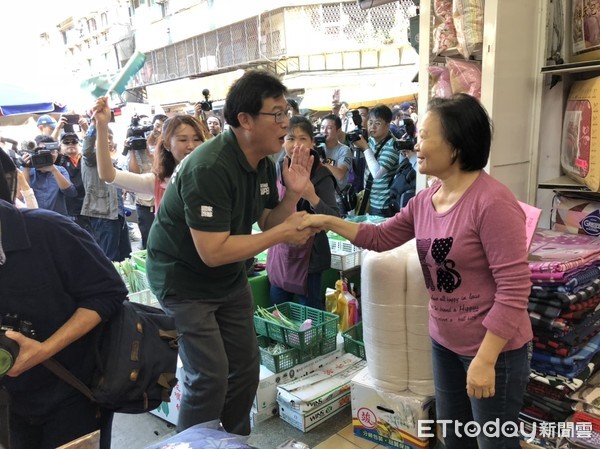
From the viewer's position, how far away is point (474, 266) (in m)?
1.43

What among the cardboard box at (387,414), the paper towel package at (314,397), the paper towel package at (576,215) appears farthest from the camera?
the paper towel package at (314,397)

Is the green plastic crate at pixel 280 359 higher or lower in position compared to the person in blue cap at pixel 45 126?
lower

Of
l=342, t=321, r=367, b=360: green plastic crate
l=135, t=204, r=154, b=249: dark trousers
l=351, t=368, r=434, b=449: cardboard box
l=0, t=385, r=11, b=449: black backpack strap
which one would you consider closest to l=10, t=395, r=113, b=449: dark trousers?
l=0, t=385, r=11, b=449: black backpack strap

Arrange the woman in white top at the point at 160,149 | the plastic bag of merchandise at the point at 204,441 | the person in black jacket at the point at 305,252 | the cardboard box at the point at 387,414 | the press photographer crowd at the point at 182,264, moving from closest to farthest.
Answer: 1. the plastic bag of merchandise at the point at 204,441
2. the press photographer crowd at the point at 182,264
3. the cardboard box at the point at 387,414
4. the woman in white top at the point at 160,149
5. the person in black jacket at the point at 305,252

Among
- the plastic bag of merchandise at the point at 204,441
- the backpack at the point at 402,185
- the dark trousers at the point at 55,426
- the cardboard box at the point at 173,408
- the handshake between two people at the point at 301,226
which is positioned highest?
the handshake between two people at the point at 301,226

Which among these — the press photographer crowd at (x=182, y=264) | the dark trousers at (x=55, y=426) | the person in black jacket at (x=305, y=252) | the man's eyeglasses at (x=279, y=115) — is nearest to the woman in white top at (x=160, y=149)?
the press photographer crowd at (x=182, y=264)

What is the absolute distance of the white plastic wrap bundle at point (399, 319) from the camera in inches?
89.1

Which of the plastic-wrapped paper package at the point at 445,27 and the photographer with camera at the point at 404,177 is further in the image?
the photographer with camera at the point at 404,177

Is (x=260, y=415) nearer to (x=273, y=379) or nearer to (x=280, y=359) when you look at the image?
(x=273, y=379)

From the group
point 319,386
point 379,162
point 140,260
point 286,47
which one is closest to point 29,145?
point 140,260

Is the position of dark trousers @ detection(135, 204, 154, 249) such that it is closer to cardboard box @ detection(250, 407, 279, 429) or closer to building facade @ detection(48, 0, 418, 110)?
cardboard box @ detection(250, 407, 279, 429)

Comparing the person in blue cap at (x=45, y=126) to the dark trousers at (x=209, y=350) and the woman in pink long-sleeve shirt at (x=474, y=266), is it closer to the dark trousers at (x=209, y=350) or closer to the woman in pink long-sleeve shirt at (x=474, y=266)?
the dark trousers at (x=209, y=350)

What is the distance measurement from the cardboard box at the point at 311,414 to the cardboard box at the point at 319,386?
0.02 meters

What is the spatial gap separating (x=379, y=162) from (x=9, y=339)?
3.32 metres
